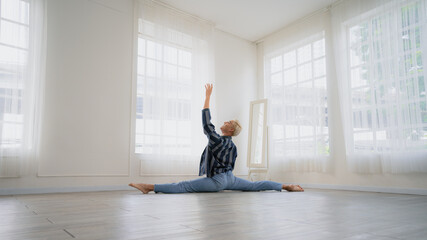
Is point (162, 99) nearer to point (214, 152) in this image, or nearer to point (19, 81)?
point (214, 152)

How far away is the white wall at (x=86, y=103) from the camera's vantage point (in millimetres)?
4023

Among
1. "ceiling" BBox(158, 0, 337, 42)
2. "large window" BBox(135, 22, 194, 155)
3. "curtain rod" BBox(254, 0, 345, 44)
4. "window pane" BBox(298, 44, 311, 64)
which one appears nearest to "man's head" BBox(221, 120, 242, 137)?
"large window" BBox(135, 22, 194, 155)

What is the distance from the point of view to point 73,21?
440 cm

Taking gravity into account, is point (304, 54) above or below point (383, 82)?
above

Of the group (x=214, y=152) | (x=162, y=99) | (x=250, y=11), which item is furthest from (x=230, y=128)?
(x=250, y=11)

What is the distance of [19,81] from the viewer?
375cm

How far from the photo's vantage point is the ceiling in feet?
17.5

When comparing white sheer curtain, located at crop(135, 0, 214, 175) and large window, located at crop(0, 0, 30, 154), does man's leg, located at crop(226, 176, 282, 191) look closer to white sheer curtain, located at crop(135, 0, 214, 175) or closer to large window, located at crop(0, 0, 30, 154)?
white sheer curtain, located at crop(135, 0, 214, 175)

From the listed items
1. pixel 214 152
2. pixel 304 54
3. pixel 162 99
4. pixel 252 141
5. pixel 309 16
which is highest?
pixel 309 16

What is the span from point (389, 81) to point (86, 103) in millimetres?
4299

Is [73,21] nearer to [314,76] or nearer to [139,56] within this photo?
[139,56]

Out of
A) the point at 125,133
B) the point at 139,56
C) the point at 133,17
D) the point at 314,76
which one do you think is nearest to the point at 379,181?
the point at 314,76

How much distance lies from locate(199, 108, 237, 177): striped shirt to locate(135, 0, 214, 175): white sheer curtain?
1547 mm

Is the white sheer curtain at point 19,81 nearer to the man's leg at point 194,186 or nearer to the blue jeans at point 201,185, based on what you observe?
the man's leg at point 194,186
